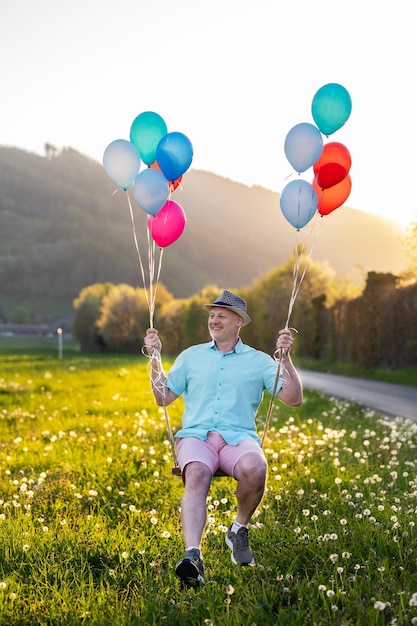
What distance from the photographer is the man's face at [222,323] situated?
17.7 feet

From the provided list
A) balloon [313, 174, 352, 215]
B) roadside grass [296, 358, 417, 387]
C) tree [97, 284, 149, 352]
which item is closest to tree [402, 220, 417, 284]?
roadside grass [296, 358, 417, 387]

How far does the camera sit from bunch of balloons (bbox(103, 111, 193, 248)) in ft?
19.9

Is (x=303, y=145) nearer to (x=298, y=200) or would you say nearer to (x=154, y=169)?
(x=298, y=200)

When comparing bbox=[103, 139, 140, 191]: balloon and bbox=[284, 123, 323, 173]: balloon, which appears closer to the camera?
bbox=[284, 123, 323, 173]: balloon

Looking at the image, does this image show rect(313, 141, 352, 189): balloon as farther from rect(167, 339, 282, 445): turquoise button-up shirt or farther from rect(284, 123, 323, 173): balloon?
rect(167, 339, 282, 445): turquoise button-up shirt

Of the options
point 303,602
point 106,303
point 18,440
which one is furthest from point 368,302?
point 106,303

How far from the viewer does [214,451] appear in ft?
16.9

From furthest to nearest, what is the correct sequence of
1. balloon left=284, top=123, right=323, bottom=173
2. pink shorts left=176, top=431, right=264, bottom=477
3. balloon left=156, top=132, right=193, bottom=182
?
balloon left=156, top=132, right=193, bottom=182, balloon left=284, top=123, right=323, bottom=173, pink shorts left=176, top=431, right=264, bottom=477

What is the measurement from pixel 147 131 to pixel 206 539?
11.7ft

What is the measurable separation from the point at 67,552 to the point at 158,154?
3354 mm

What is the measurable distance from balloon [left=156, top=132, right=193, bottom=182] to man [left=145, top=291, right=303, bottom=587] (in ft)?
4.51

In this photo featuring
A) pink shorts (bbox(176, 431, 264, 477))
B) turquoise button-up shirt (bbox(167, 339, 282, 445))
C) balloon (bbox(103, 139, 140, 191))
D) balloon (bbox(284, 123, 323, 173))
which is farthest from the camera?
balloon (bbox(103, 139, 140, 191))

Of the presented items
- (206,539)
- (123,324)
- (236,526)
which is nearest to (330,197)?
(236,526)

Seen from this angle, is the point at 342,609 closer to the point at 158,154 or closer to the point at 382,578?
the point at 382,578
